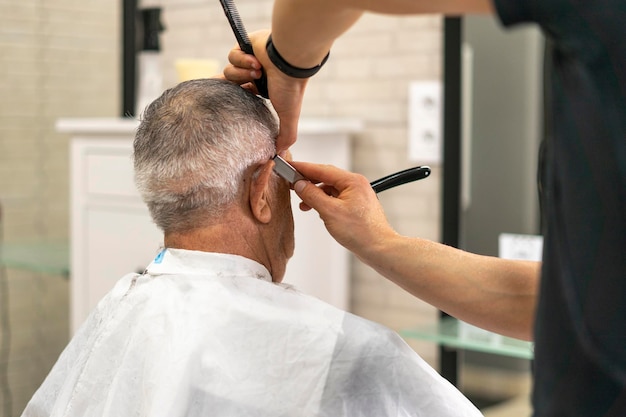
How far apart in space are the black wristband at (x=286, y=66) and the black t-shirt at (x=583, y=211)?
50 centimetres

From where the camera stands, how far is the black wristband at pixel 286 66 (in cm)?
131

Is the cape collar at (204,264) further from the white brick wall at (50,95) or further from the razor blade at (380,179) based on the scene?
the white brick wall at (50,95)

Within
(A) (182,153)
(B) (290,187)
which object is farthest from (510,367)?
(A) (182,153)

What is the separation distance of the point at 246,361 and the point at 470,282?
0.43 metres

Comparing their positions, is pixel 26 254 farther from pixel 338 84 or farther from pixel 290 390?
pixel 290 390

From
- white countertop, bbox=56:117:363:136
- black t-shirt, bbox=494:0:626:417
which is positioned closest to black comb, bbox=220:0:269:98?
black t-shirt, bbox=494:0:626:417

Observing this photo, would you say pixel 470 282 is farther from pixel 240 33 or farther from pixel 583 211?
pixel 240 33

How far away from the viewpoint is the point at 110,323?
Result: 1.63 m

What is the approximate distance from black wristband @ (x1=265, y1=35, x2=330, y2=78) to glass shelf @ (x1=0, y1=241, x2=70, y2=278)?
2822mm

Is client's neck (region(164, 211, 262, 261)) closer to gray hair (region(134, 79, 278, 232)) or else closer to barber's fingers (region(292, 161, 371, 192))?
gray hair (region(134, 79, 278, 232))

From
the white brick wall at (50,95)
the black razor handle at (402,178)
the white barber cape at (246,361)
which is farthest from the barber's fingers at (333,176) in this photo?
the white brick wall at (50,95)

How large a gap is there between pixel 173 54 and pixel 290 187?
2.63 m

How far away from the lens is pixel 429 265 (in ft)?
4.50

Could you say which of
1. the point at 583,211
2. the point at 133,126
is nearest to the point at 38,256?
the point at 133,126
